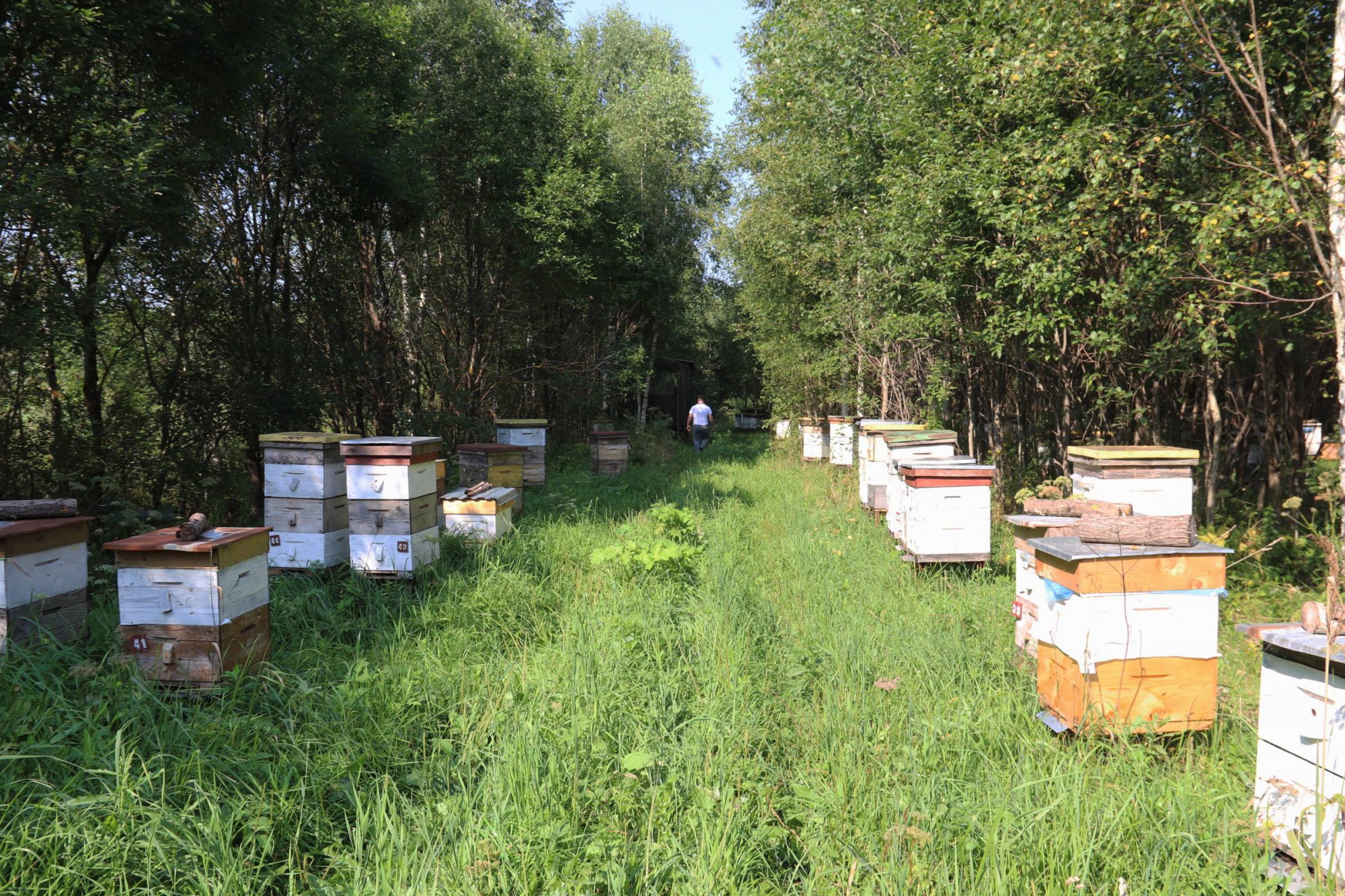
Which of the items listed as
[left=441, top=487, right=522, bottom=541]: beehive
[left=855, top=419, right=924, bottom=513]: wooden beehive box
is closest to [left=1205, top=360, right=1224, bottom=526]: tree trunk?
[left=855, top=419, right=924, bottom=513]: wooden beehive box

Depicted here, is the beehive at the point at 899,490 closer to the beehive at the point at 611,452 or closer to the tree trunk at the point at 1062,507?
the tree trunk at the point at 1062,507

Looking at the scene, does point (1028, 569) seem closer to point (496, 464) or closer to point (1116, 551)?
point (1116, 551)

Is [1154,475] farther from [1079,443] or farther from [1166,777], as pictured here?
[1079,443]

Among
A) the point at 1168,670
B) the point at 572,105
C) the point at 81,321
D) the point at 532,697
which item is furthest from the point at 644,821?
the point at 572,105

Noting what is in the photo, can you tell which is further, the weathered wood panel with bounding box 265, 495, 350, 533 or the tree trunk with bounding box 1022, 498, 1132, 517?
the weathered wood panel with bounding box 265, 495, 350, 533

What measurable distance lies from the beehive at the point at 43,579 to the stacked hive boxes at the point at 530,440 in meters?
7.57

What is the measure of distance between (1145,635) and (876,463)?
5.46 metres

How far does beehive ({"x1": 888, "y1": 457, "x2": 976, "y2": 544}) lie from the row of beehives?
6.24 feet

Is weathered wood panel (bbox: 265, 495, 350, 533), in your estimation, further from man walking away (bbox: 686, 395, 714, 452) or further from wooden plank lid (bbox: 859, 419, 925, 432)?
man walking away (bbox: 686, 395, 714, 452)

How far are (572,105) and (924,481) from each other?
504 inches

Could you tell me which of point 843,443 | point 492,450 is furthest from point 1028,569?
point 843,443

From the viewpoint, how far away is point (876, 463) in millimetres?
8328

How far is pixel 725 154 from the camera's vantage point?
21844mm

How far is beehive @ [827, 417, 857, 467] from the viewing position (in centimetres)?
1445
